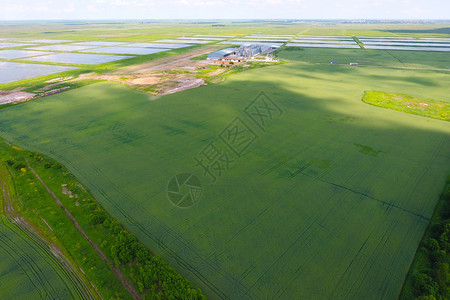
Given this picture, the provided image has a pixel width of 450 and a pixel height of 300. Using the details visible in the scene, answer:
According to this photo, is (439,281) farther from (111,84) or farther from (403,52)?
(403,52)

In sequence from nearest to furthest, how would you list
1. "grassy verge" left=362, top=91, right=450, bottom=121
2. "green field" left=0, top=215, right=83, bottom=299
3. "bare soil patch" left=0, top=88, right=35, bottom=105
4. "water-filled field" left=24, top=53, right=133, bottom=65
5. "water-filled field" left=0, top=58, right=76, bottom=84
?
1. "green field" left=0, top=215, right=83, bottom=299
2. "grassy verge" left=362, top=91, right=450, bottom=121
3. "bare soil patch" left=0, top=88, right=35, bottom=105
4. "water-filled field" left=0, top=58, right=76, bottom=84
5. "water-filled field" left=24, top=53, right=133, bottom=65

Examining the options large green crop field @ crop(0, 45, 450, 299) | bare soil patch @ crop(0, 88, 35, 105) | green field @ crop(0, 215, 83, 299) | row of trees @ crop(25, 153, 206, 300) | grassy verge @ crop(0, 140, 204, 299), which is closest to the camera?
row of trees @ crop(25, 153, 206, 300)

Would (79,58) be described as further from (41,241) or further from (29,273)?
(29,273)

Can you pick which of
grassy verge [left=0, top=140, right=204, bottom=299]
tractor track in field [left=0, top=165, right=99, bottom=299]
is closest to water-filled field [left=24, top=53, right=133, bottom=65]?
grassy verge [left=0, top=140, right=204, bottom=299]

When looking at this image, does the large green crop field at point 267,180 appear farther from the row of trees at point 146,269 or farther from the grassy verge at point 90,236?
the grassy verge at point 90,236

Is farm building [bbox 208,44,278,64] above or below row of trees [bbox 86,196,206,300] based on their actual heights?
above

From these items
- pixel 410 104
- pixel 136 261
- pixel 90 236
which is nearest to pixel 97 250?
pixel 90 236

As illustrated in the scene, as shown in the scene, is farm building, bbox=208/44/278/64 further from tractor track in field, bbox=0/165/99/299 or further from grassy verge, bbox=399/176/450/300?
grassy verge, bbox=399/176/450/300

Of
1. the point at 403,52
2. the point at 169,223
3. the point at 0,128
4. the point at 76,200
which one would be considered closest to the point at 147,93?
the point at 0,128

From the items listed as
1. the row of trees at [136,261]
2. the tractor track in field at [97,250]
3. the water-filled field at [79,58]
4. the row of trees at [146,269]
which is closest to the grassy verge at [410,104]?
the row of trees at [146,269]
